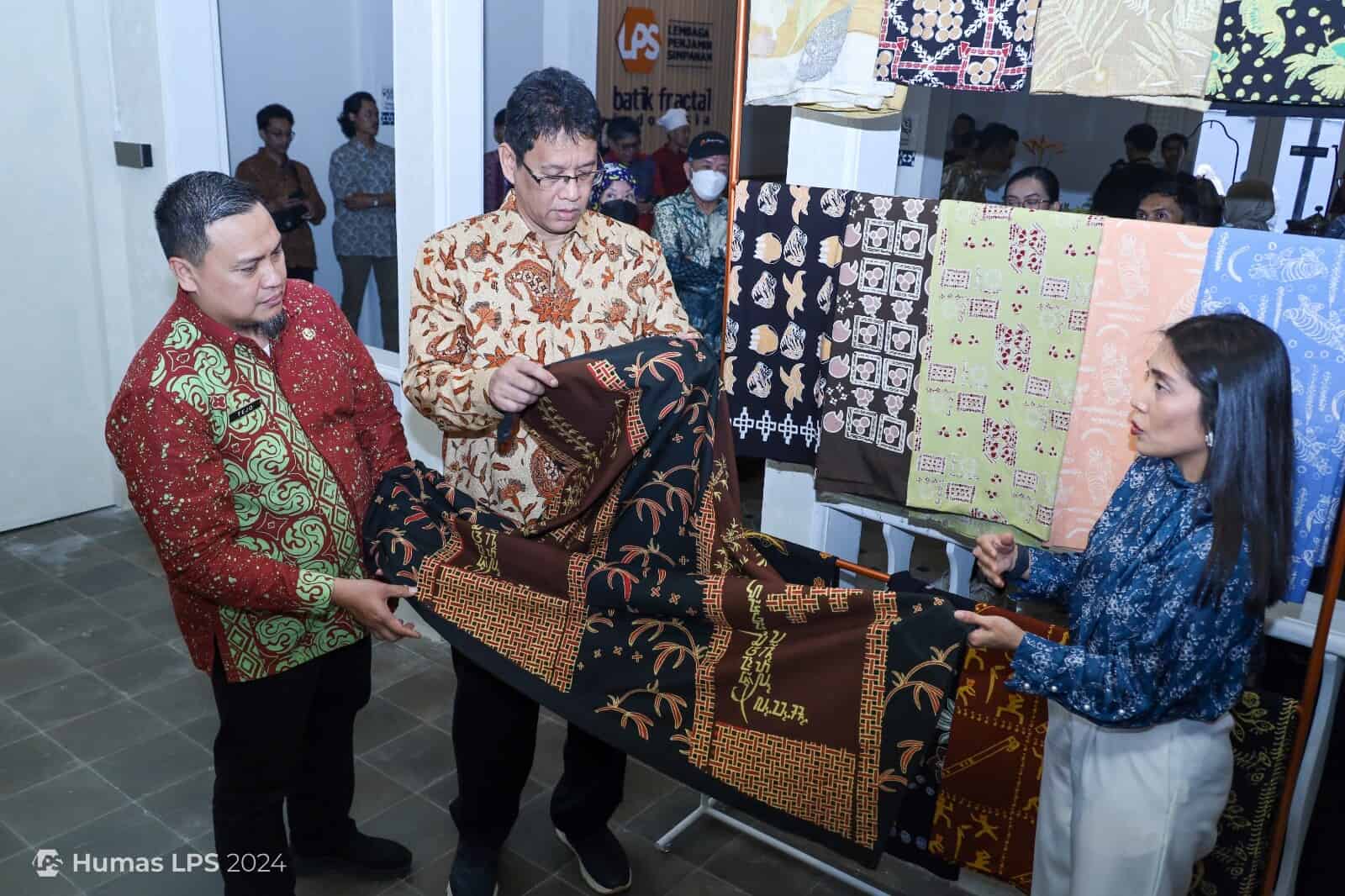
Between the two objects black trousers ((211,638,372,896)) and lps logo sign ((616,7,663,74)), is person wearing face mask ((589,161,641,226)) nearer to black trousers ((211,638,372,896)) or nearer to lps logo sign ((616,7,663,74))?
lps logo sign ((616,7,663,74))

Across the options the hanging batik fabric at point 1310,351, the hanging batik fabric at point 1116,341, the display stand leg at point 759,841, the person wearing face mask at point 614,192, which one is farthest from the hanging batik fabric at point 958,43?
the person wearing face mask at point 614,192

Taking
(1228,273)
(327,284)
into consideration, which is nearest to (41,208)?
(327,284)

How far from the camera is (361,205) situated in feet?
18.6

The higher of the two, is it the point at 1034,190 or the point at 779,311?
the point at 1034,190

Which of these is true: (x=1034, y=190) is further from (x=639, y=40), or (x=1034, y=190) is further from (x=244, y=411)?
(x=639, y=40)

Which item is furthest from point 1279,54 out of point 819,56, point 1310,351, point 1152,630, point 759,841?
point 759,841

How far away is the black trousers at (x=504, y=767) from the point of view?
2.33 meters

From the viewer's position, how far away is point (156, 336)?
1.95 meters

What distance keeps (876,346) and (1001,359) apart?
0.95 ft

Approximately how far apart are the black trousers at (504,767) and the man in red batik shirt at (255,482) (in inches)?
10.2

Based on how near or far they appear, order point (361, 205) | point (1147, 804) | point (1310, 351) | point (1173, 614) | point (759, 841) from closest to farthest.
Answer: point (1173, 614), point (1147, 804), point (1310, 351), point (759, 841), point (361, 205)

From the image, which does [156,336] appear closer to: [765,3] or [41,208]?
[765,3]

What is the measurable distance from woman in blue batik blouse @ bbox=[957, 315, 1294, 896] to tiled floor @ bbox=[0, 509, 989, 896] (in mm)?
973

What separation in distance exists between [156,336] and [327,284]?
4.19 meters
